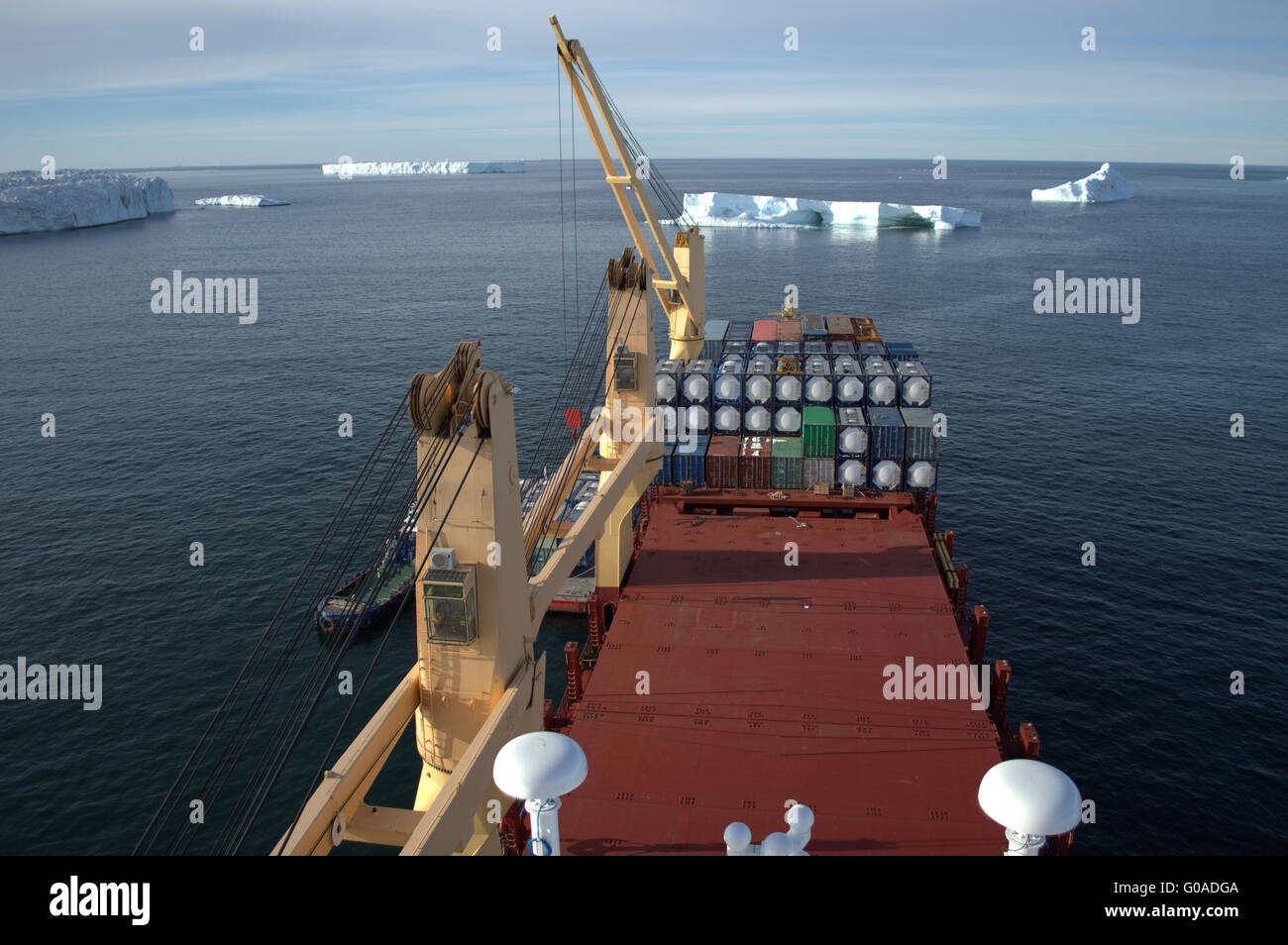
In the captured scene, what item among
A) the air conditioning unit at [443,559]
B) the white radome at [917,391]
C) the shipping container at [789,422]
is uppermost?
the white radome at [917,391]

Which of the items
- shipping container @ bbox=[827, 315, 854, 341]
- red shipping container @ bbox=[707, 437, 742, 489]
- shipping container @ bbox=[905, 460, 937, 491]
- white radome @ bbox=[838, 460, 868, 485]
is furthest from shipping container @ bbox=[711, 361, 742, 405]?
shipping container @ bbox=[827, 315, 854, 341]

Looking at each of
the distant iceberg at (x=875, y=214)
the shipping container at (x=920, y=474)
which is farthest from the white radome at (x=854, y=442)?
the distant iceberg at (x=875, y=214)

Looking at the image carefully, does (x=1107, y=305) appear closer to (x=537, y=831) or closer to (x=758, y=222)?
(x=758, y=222)

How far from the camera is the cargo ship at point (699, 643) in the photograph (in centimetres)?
2028

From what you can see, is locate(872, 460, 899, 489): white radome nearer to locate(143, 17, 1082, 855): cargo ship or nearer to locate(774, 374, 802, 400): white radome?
locate(143, 17, 1082, 855): cargo ship

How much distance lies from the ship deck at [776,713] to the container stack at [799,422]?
239 inches

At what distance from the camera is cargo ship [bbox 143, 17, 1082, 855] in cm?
2028

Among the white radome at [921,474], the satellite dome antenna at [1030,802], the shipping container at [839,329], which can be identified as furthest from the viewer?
the shipping container at [839,329]

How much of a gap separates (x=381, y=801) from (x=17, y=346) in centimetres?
9593

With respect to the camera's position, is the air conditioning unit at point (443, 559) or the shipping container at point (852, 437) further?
the shipping container at point (852, 437)

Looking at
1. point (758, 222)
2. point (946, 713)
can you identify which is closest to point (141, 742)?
point (946, 713)

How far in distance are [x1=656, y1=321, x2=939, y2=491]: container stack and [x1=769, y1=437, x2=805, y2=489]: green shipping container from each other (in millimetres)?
54

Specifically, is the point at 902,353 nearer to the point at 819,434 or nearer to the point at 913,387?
the point at 913,387

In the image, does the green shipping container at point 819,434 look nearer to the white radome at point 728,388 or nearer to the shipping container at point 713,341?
the white radome at point 728,388
